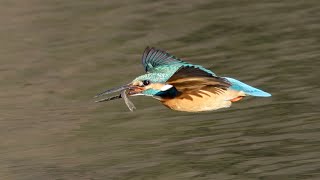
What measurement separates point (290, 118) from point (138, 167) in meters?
1.12

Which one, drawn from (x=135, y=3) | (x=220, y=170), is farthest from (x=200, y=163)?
(x=135, y=3)

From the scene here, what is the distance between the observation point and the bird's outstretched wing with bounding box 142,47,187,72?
5012 millimetres

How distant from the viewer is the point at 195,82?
477cm

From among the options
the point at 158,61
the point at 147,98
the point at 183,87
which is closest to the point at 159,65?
the point at 158,61

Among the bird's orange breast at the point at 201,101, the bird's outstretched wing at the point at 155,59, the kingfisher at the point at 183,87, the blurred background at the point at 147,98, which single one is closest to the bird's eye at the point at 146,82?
the kingfisher at the point at 183,87

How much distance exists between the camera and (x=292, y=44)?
848cm

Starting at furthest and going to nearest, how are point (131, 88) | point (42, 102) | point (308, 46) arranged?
point (308, 46)
point (42, 102)
point (131, 88)

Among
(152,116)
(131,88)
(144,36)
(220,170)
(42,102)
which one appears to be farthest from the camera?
(144,36)

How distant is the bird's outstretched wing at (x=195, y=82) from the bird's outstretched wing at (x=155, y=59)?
18 centimetres

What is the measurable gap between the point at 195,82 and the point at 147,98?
108 inches

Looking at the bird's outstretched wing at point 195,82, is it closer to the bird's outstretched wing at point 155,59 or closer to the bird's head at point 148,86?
the bird's head at point 148,86

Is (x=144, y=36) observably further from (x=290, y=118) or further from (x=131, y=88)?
(x=131, y=88)

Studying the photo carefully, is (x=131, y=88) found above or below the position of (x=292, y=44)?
above

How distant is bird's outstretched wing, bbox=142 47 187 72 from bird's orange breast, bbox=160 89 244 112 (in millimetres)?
199
